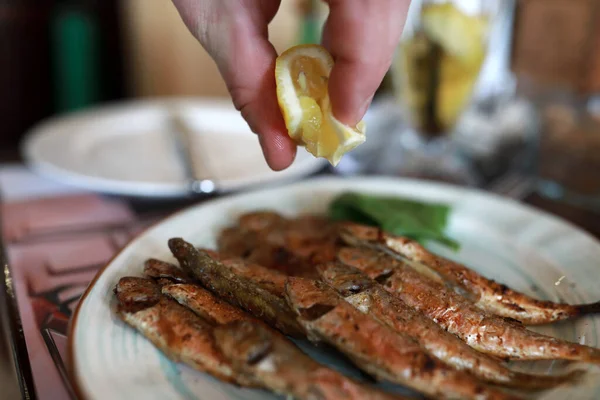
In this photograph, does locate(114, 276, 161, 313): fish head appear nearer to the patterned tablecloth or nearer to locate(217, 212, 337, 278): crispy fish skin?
the patterned tablecloth

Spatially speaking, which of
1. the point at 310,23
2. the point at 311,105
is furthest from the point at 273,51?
the point at 310,23

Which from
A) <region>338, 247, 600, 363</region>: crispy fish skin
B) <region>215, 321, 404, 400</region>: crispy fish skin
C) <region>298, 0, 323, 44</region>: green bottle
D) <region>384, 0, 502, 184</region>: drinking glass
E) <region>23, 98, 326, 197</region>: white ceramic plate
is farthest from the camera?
<region>298, 0, 323, 44</region>: green bottle

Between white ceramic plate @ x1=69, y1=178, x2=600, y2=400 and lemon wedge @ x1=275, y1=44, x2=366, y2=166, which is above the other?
lemon wedge @ x1=275, y1=44, x2=366, y2=166

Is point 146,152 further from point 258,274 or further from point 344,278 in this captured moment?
point 344,278

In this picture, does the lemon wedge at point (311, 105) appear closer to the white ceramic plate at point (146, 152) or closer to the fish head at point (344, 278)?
the fish head at point (344, 278)

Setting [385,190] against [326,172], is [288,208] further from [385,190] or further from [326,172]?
[326,172]

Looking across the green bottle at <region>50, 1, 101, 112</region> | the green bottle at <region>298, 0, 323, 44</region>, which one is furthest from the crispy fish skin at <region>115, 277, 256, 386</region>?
the green bottle at <region>50, 1, 101, 112</region>

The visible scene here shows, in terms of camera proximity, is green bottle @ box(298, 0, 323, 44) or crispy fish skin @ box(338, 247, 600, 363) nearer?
crispy fish skin @ box(338, 247, 600, 363)

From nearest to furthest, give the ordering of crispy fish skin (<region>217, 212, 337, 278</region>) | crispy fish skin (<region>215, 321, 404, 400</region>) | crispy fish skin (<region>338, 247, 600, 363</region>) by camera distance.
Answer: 1. crispy fish skin (<region>215, 321, 404, 400</region>)
2. crispy fish skin (<region>338, 247, 600, 363</region>)
3. crispy fish skin (<region>217, 212, 337, 278</region>)

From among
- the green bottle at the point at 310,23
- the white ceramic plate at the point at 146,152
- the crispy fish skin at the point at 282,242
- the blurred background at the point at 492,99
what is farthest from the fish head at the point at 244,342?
the green bottle at the point at 310,23
